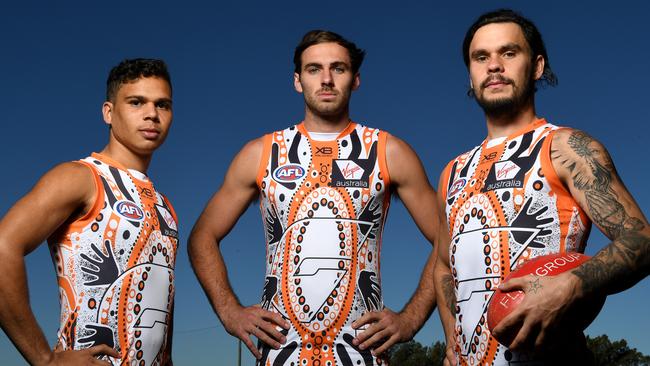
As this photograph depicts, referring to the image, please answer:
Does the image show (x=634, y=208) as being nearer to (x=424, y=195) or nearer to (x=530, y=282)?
(x=530, y=282)

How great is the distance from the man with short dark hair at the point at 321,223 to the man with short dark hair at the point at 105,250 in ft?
2.12

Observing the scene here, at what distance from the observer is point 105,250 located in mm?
5152

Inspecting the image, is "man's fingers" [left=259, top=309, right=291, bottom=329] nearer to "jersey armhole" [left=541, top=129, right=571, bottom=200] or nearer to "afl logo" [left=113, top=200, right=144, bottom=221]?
"afl logo" [left=113, top=200, right=144, bottom=221]

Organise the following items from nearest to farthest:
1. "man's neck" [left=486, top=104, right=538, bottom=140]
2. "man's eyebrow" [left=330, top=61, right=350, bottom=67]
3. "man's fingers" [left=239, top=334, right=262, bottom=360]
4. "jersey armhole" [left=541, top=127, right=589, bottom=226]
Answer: "jersey armhole" [left=541, top=127, right=589, bottom=226]
"man's neck" [left=486, top=104, right=538, bottom=140]
"man's fingers" [left=239, top=334, right=262, bottom=360]
"man's eyebrow" [left=330, top=61, right=350, bottom=67]

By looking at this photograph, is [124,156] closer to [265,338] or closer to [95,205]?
[95,205]

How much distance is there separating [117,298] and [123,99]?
1703mm

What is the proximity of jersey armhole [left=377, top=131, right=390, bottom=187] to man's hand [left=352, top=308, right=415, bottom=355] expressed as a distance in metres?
1.09

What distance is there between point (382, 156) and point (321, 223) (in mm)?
821

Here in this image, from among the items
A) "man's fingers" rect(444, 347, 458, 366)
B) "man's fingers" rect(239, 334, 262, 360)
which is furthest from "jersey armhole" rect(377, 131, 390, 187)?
"man's fingers" rect(239, 334, 262, 360)

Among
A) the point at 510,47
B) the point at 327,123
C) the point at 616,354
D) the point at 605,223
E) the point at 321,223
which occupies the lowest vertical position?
the point at 605,223

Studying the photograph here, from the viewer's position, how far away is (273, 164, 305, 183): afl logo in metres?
5.82

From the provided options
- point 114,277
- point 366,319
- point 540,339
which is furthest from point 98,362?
point 540,339

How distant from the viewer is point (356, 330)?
541cm

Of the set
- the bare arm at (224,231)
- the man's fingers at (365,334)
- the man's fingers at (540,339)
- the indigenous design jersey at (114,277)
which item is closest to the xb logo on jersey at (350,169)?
the bare arm at (224,231)
